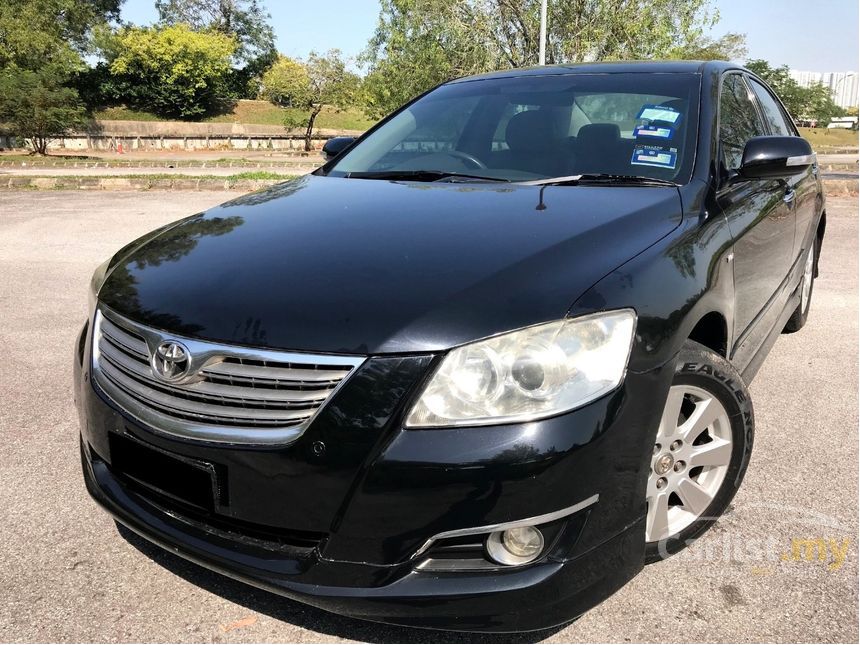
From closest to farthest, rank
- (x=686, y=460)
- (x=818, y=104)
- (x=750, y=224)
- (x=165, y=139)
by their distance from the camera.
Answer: (x=686, y=460)
(x=750, y=224)
(x=165, y=139)
(x=818, y=104)

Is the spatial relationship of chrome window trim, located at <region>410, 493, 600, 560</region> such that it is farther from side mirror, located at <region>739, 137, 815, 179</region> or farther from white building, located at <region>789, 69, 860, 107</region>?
white building, located at <region>789, 69, 860, 107</region>

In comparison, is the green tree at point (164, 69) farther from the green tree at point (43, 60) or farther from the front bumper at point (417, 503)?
the front bumper at point (417, 503)

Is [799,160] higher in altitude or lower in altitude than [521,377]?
higher

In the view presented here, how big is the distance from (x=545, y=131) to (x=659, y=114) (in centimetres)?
45

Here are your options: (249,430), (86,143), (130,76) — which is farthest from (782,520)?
(130,76)

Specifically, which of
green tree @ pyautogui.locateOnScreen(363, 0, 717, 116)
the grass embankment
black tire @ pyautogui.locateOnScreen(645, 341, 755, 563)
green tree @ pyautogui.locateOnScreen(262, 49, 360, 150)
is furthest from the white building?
black tire @ pyautogui.locateOnScreen(645, 341, 755, 563)

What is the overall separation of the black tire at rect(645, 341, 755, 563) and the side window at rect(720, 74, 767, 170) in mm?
975

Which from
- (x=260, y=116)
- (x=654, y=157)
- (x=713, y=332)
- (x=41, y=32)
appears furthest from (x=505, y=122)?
(x=260, y=116)

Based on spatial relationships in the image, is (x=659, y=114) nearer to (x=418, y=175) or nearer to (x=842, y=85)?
(x=418, y=175)

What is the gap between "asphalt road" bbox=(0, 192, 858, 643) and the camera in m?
1.90

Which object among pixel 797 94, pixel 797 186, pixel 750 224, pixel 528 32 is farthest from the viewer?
pixel 797 94

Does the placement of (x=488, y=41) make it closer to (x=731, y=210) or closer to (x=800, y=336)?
(x=800, y=336)

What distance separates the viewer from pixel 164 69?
4981cm

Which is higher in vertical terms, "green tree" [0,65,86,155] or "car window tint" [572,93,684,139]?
"green tree" [0,65,86,155]
